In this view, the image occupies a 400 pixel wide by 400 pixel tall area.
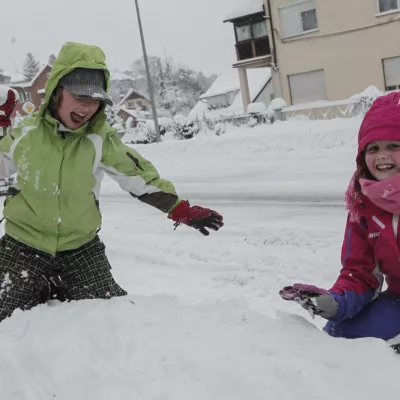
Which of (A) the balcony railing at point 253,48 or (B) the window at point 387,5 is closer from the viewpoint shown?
(B) the window at point 387,5

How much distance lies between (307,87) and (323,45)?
1.72 meters

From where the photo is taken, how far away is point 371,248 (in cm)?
251

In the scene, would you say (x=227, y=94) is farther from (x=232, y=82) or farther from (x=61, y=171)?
(x=61, y=171)

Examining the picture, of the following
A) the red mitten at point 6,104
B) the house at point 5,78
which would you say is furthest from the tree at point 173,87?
the red mitten at point 6,104

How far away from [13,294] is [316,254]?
2926mm

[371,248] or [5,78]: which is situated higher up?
[5,78]

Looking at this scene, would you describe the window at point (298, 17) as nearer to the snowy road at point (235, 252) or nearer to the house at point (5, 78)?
the snowy road at point (235, 252)

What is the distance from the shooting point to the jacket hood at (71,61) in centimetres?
292

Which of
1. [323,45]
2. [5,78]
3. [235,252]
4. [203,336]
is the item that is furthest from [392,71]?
[5,78]

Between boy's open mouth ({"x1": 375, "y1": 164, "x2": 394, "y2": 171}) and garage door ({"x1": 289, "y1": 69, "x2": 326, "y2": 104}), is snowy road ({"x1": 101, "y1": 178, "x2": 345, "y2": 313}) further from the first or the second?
garage door ({"x1": 289, "y1": 69, "x2": 326, "y2": 104})

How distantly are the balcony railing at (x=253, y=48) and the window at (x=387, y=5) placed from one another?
15.9ft

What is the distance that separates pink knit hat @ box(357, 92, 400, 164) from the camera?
2320 millimetres

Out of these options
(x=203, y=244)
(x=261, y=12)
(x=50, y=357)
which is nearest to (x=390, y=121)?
(x=50, y=357)

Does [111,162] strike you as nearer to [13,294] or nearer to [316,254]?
[13,294]
